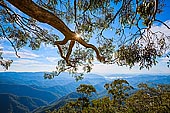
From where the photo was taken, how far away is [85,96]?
44.4ft

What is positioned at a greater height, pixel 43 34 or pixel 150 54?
pixel 43 34

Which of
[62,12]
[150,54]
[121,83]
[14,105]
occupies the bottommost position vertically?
[14,105]

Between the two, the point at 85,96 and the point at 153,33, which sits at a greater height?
the point at 153,33

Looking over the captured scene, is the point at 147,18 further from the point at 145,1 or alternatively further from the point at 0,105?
the point at 0,105

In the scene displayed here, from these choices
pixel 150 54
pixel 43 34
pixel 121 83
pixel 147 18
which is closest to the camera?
pixel 147 18

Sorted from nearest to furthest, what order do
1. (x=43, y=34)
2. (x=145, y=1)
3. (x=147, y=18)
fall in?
(x=145, y=1), (x=147, y=18), (x=43, y=34)

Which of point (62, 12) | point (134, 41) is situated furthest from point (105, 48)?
point (134, 41)

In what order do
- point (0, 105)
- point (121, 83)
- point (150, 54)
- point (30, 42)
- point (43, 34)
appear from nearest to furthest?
point (150, 54), point (43, 34), point (30, 42), point (121, 83), point (0, 105)

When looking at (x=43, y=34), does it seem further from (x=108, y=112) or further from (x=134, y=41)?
(x=108, y=112)

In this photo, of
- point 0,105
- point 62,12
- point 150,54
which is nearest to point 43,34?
point 62,12

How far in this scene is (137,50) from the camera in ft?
11.8

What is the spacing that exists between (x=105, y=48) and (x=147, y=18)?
2830 mm

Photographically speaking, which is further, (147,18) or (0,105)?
(0,105)

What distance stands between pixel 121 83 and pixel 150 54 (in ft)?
33.8
